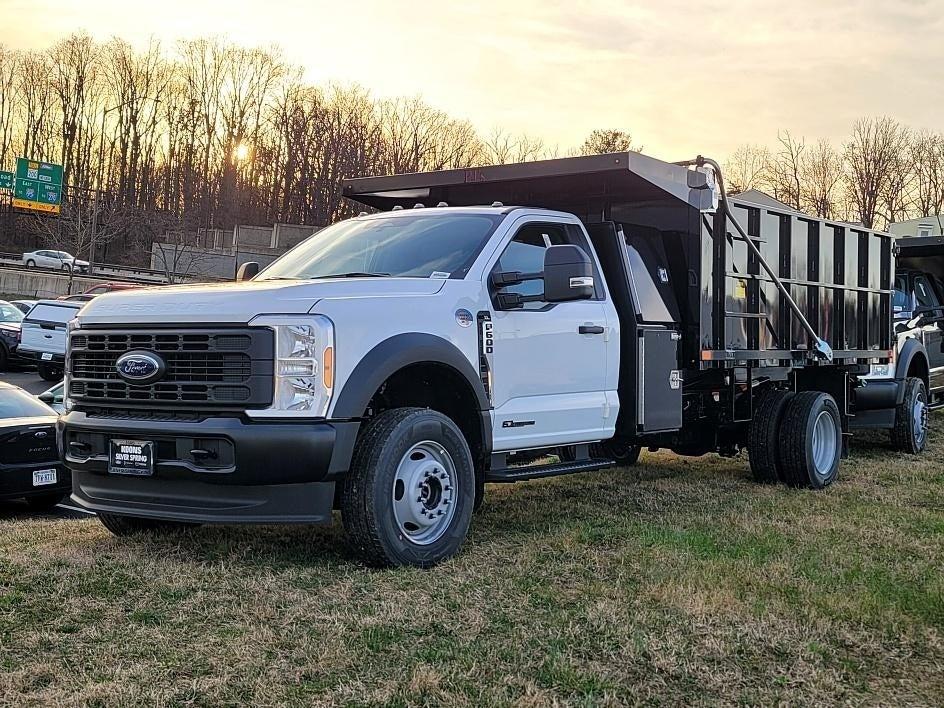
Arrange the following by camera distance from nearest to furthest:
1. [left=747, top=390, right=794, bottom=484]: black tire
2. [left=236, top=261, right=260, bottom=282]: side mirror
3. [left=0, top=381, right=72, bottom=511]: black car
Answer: [left=236, top=261, right=260, bottom=282]: side mirror < [left=0, top=381, right=72, bottom=511]: black car < [left=747, top=390, right=794, bottom=484]: black tire

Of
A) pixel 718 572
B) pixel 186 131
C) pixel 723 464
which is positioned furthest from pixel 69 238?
pixel 718 572

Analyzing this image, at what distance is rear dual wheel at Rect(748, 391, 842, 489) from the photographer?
898 centimetres

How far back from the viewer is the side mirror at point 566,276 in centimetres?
627

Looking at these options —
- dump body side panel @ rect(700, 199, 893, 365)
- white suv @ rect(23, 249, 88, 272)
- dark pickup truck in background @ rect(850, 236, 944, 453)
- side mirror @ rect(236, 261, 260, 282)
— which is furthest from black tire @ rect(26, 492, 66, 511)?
white suv @ rect(23, 249, 88, 272)

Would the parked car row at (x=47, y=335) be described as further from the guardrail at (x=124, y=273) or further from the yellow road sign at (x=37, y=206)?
the yellow road sign at (x=37, y=206)

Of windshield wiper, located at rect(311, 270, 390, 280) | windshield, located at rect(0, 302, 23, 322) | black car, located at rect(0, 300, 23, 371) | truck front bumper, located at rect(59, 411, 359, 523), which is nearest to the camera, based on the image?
truck front bumper, located at rect(59, 411, 359, 523)

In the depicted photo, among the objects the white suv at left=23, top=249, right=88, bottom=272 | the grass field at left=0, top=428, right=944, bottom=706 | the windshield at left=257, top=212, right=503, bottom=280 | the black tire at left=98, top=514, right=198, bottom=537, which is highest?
the white suv at left=23, top=249, right=88, bottom=272

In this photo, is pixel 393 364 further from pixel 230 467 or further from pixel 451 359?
pixel 230 467

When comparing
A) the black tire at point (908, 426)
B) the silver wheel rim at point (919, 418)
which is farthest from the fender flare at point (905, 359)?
the silver wheel rim at point (919, 418)

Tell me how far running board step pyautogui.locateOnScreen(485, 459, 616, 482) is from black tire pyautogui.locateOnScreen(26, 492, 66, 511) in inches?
187

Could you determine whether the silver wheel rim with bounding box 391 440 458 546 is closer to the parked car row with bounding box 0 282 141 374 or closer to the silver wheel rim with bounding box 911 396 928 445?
the silver wheel rim with bounding box 911 396 928 445

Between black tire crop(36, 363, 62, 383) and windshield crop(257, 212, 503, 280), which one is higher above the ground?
windshield crop(257, 212, 503, 280)

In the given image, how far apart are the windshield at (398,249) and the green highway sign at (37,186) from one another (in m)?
55.2

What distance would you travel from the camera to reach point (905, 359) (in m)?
12.2
